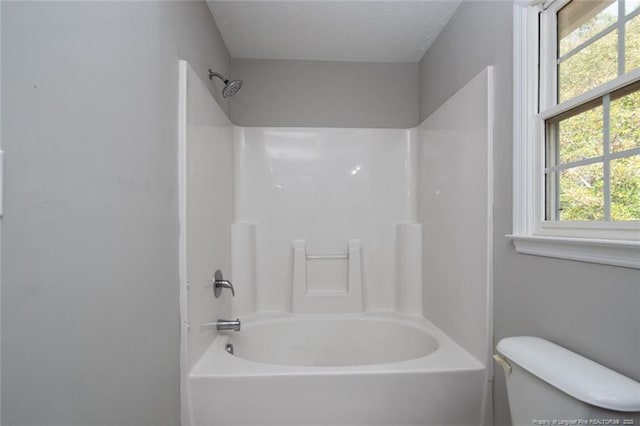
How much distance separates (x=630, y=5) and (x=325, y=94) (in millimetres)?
1859

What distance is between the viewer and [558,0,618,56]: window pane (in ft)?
3.47

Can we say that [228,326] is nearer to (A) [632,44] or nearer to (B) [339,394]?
(B) [339,394]

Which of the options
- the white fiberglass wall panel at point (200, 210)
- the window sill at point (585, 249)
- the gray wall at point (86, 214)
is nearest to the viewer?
the gray wall at point (86, 214)

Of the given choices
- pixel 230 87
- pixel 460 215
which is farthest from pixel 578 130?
pixel 230 87

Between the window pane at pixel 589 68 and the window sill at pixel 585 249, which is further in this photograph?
the window pane at pixel 589 68

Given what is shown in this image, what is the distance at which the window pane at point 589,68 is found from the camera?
3.39ft

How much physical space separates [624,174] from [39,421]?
62.1 inches

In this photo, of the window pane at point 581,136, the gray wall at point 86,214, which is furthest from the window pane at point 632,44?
the gray wall at point 86,214

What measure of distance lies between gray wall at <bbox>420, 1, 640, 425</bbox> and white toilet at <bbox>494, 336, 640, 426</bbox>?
70 millimetres

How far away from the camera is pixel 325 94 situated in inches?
102

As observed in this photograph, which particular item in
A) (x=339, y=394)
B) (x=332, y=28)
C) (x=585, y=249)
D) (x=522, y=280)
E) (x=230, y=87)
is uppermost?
(x=332, y=28)

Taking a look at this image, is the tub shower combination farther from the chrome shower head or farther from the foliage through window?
the foliage through window

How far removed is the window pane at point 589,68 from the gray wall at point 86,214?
4.77 feet

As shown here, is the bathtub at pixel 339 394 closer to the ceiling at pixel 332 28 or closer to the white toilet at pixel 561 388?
the white toilet at pixel 561 388
